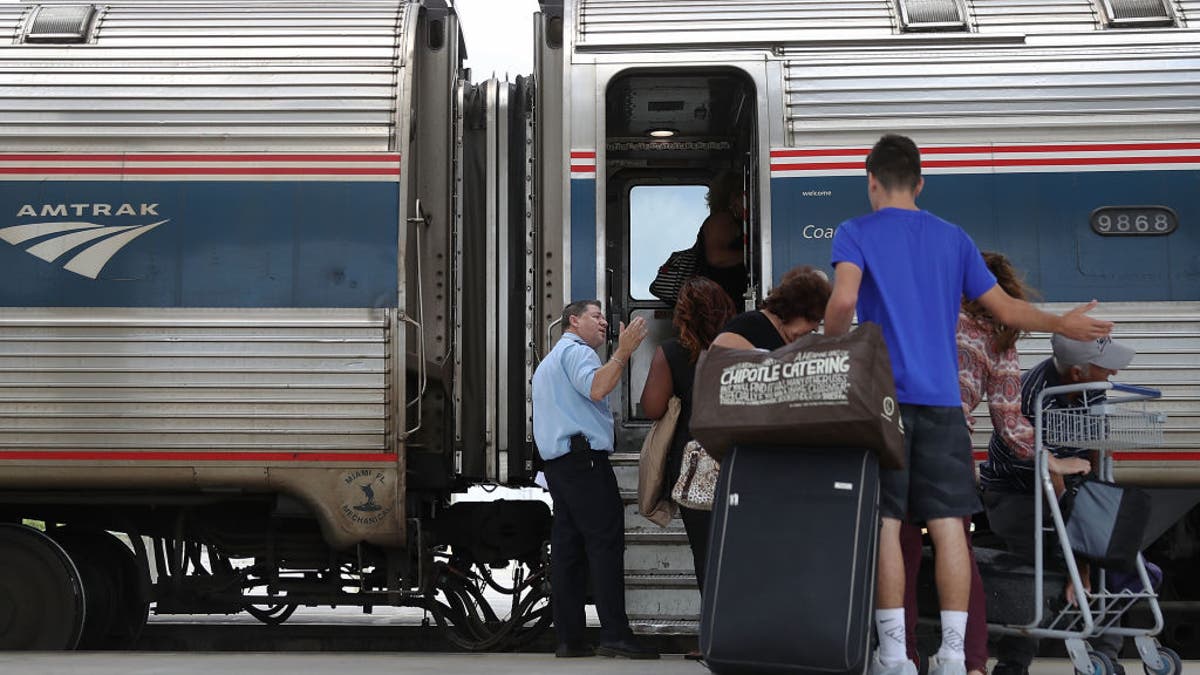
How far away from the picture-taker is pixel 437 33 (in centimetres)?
721

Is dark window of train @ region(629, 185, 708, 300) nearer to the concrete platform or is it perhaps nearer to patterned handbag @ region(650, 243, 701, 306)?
patterned handbag @ region(650, 243, 701, 306)

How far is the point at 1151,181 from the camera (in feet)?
21.5

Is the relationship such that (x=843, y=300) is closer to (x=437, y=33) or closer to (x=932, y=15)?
(x=932, y=15)

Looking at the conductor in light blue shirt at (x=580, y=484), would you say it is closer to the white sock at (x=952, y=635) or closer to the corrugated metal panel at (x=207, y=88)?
the corrugated metal panel at (x=207, y=88)

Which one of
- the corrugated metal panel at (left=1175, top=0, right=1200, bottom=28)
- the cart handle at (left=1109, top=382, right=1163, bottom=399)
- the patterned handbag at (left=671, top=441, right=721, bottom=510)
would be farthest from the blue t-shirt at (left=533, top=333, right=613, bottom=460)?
the corrugated metal panel at (left=1175, top=0, right=1200, bottom=28)

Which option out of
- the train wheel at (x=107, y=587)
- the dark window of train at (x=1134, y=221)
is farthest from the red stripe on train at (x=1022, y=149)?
the train wheel at (x=107, y=587)

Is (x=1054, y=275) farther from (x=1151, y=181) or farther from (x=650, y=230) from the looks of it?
(x=650, y=230)

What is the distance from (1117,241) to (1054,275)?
0.36m

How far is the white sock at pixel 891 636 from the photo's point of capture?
14.0 feet

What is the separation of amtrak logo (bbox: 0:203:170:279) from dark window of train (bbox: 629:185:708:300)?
2861 millimetres

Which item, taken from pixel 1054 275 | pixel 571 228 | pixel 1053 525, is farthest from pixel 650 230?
pixel 1053 525

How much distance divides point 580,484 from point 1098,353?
2375mm

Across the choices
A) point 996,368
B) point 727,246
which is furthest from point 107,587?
point 996,368

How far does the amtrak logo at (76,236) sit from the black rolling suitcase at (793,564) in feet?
12.1
